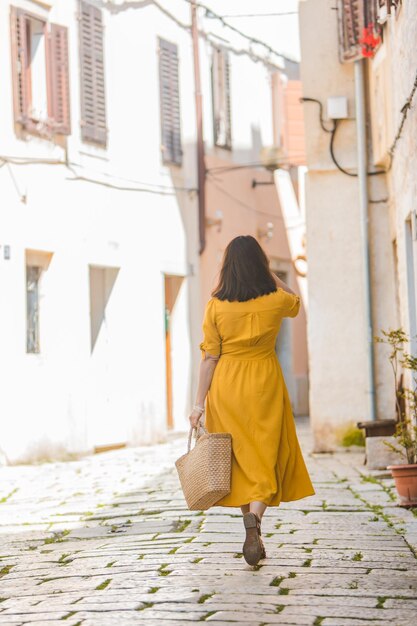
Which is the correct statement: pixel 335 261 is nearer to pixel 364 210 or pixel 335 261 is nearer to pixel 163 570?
pixel 364 210

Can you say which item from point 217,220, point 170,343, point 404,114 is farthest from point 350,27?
point 217,220

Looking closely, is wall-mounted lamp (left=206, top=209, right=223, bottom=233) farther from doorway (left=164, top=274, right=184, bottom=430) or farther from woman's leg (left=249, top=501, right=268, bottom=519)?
woman's leg (left=249, top=501, right=268, bottom=519)

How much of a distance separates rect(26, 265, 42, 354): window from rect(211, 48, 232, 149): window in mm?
6276

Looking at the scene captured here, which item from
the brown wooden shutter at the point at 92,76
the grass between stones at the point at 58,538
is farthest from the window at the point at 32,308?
the grass between stones at the point at 58,538

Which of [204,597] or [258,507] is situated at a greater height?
[258,507]

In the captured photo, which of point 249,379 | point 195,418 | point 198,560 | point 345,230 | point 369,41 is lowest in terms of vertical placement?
point 198,560

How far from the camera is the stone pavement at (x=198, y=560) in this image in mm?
5422

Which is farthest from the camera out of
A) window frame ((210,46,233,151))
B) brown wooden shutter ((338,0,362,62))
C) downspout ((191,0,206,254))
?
window frame ((210,46,233,151))

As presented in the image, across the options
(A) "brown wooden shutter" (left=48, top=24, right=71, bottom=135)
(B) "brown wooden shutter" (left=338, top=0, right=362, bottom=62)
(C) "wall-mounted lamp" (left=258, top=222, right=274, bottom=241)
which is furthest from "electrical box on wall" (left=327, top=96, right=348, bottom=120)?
(C) "wall-mounted lamp" (left=258, top=222, right=274, bottom=241)

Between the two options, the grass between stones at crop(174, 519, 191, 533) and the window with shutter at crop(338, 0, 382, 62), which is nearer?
the grass between stones at crop(174, 519, 191, 533)

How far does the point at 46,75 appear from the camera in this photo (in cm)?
1586

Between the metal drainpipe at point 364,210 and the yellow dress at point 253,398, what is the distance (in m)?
7.31

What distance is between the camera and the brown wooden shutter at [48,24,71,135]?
15785 millimetres

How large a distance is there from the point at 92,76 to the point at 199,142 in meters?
3.65
